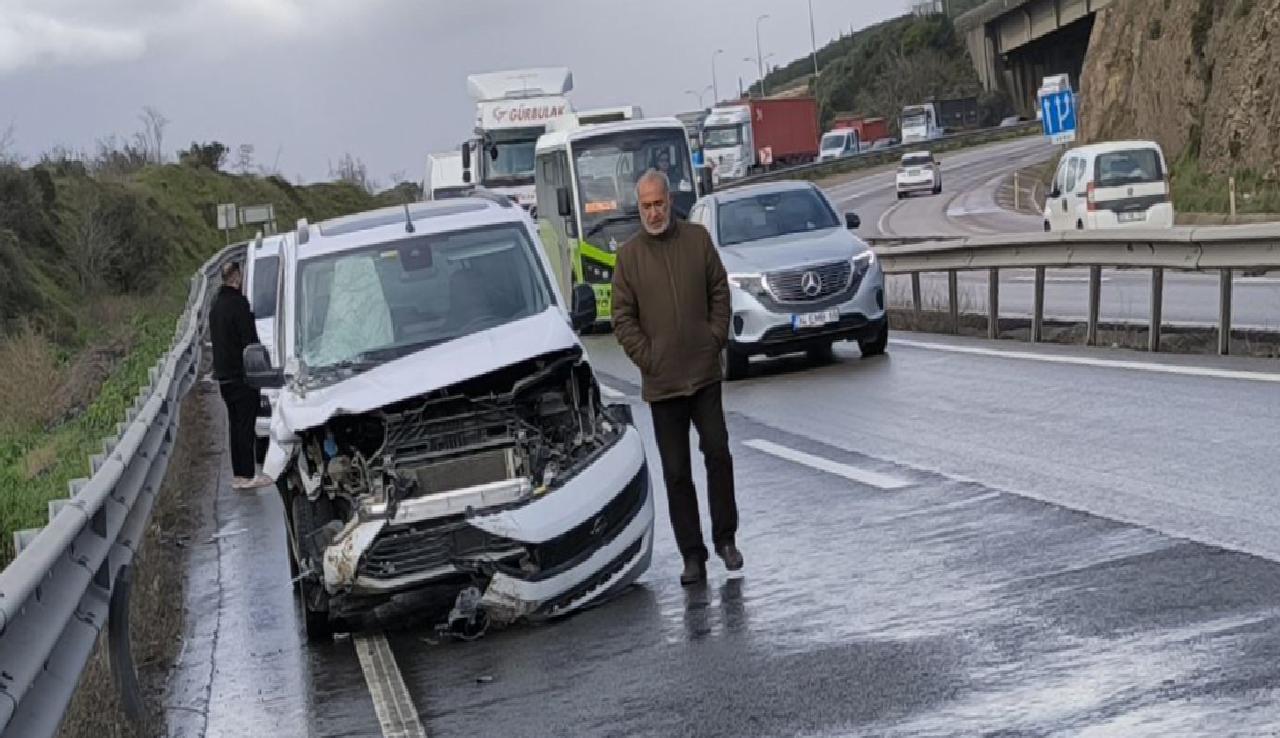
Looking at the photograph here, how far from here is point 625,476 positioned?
9.39 m

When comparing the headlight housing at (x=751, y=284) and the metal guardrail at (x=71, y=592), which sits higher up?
the metal guardrail at (x=71, y=592)

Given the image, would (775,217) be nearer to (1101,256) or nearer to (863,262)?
(863,262)

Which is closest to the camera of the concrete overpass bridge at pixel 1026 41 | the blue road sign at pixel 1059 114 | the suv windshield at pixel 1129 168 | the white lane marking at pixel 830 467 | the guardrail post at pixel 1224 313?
the white lane marking at pixel 830 467

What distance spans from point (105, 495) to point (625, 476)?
2390mm

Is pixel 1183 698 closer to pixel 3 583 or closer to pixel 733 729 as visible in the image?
pixel 733 729

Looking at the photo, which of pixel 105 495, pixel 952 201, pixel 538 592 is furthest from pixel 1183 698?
pixel 952 201

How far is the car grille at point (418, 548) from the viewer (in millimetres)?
9023

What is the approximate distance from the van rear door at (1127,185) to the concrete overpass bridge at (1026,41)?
184ft

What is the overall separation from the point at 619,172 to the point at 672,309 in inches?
888

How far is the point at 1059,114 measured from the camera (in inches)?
2069

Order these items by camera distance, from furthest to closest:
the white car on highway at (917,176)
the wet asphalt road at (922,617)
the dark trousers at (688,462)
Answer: the white car on highway at (917,176), the dark trousers at (688,462), the wet asphalt road at (922,617)

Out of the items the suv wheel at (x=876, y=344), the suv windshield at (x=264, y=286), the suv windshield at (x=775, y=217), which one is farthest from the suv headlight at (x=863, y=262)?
the suv windshield at (x=264, y=286)

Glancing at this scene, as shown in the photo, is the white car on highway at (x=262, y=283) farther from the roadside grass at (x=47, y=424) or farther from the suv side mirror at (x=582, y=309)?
the suv side mirror at (x=582, y=309)

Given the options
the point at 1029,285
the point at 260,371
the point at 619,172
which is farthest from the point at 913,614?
the point at 619,172
